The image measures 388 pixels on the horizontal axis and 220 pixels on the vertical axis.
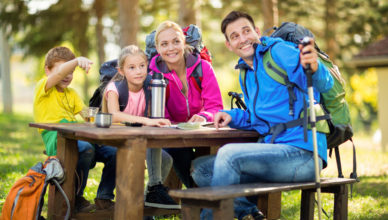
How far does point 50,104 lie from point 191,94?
137 cm

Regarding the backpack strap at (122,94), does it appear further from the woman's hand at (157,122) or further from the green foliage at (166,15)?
the green foliage at (166,15)

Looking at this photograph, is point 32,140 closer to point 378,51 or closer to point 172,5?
point 172,5

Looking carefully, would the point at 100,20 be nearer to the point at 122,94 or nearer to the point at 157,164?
the point at 122,94

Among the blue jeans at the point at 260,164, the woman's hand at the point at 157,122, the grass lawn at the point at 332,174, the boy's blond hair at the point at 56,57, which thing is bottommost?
the grass lawn at the point at 332,174

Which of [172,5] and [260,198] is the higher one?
[172,5]

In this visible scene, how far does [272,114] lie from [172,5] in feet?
52.9

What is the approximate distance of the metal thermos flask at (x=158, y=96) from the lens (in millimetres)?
4887

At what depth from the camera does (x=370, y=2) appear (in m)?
19.7

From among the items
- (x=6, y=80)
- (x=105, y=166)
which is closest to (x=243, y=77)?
(x=105, y=166)

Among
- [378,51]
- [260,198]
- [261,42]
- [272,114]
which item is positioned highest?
[378,51]

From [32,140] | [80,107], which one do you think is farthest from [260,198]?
[32,140]

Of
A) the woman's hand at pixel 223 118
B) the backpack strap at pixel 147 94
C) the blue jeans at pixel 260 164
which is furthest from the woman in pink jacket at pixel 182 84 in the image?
the blue jeans at pixel 260 164

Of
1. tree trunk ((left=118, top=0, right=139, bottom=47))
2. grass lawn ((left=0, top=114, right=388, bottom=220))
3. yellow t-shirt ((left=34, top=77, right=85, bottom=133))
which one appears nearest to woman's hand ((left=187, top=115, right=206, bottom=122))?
yellow t-shirt ((left=34, top=77, right=85, bottom=133))

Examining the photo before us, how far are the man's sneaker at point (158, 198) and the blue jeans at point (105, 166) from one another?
1.21 feet
